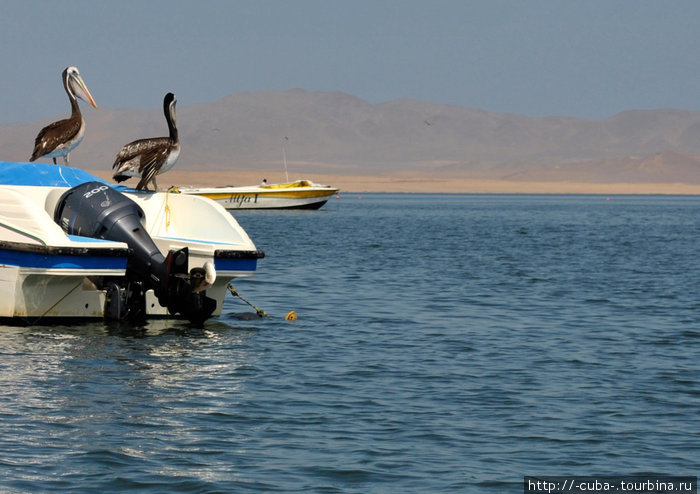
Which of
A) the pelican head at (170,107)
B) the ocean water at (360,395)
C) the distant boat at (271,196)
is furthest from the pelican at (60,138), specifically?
the distant boat at (271,196)

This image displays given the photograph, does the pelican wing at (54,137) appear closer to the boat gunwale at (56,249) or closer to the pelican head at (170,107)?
the pelican head at (170,107)

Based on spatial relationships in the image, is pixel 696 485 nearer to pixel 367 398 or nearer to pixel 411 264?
pixel 367 398

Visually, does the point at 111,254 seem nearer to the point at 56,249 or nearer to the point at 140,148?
the point at 56,249

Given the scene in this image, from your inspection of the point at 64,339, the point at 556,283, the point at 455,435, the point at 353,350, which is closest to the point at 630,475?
the point at 455,435

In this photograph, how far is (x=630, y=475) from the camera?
9.73 metres

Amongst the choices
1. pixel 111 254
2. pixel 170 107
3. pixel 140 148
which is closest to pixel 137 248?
pixel 111 254

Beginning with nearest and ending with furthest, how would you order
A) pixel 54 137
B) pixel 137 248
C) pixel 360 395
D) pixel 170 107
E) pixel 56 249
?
pixel 360 395 → pixel 56 249 → pixel 137 248 → pixel 170 107 → pixel 54 137

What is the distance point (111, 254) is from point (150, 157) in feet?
10.8

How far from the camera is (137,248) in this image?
16672 millimetres

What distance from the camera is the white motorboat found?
15.6m

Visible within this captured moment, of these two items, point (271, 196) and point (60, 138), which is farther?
point (271, 196)

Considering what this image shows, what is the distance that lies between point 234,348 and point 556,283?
534 inches

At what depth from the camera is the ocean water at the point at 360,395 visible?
9.73 metres

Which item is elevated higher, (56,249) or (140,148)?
(140,148)
